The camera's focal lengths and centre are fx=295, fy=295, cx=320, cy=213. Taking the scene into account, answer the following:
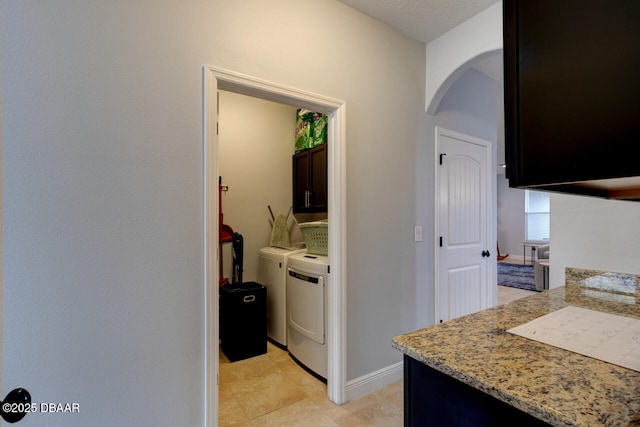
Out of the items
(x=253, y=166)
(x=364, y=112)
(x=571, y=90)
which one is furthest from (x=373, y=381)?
(x=253, y=166)

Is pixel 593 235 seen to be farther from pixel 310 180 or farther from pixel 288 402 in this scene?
pixel 310 180

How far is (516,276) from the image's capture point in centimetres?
639

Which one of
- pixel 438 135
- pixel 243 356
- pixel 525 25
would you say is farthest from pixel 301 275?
pixel 525 25

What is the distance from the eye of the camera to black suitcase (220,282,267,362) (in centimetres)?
263

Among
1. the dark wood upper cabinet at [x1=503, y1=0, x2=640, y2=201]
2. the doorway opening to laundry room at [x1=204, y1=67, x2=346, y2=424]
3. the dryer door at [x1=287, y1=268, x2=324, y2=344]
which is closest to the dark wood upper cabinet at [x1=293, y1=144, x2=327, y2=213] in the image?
the doorway opening to laundry room at [x1=204, y1=67, x2=346, y2=424]

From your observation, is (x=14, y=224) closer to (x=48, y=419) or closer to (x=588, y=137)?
(x=48, y=419)

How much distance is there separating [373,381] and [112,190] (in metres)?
2.05

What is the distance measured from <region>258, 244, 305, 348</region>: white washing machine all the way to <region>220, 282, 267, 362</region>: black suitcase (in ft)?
0.58

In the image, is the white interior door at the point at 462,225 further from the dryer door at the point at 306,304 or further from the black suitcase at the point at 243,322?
the black suitcase at the point at 243,322

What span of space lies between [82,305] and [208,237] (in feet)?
1.87

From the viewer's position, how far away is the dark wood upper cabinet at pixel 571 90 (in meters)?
0.42

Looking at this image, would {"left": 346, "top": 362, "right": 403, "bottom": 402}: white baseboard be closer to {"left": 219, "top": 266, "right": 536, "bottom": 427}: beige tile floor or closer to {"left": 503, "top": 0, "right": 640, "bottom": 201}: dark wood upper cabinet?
{"left": 219, "top": 266, "right": 536, "bottom": 427}: beige tile floor

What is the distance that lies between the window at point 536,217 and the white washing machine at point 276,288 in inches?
313

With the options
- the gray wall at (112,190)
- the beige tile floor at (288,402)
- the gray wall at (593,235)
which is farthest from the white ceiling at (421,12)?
the beige tile floor at (288,402)
